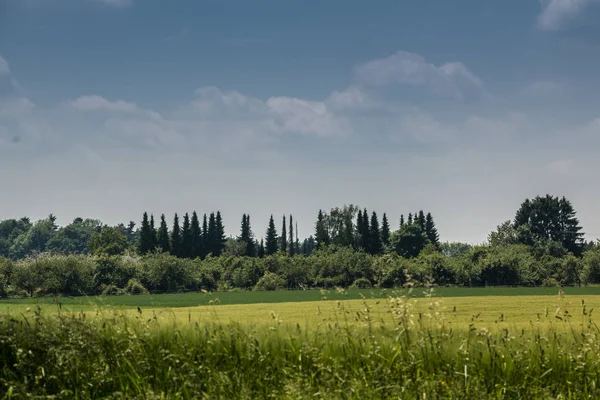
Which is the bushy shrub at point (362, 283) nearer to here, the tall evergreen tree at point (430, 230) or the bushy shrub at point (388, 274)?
the bushy shrub at point (388, 274)

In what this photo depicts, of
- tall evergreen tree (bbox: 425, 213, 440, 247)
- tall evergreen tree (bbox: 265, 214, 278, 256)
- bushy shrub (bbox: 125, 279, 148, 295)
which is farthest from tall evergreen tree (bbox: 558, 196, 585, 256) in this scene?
bushy shrub (bbox: 125, 279, 148, 295)

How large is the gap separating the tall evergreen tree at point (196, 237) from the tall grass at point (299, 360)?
119m

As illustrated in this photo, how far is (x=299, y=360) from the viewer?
28.7ft

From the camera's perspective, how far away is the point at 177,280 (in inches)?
2598

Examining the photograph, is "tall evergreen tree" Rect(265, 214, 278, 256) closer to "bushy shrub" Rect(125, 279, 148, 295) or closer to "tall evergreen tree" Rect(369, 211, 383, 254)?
"tall evergreen tree" Rect(369, 211, 383, 254)

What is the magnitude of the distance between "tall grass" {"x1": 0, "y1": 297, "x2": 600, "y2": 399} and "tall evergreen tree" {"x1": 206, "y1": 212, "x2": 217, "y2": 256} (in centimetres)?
12103

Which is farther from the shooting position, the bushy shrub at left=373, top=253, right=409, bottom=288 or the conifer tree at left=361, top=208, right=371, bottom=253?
the conifer tree at left=361, top=208, right=371, bottom=253

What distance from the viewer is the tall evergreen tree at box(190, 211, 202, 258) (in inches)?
5026

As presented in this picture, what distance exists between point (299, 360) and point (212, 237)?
4931 inches

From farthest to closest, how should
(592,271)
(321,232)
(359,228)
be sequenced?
(321,232)
(359,228)
(592,271)

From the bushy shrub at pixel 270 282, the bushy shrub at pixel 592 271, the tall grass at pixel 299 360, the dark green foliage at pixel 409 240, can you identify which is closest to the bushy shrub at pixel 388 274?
the bushy shrub at pixel 270 282

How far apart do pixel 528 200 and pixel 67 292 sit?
118003 millimetres

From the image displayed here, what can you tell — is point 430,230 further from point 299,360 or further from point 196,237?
point 299,360

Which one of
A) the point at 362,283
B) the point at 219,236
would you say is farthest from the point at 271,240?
the point at 362,283
